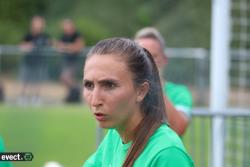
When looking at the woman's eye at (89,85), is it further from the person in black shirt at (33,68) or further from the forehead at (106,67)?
the person in black shirt at (33,68)

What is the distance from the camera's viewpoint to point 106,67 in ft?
11.9

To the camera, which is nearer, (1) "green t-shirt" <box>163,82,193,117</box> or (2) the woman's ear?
(2) the woman's ear

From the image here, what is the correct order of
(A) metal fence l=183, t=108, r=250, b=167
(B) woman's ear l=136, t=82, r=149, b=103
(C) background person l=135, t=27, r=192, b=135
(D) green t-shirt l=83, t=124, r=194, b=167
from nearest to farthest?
(D) green t-shirt l=83, t=124, r=194, b=167
(B) woman's ear l=136, t=82, r=149, b=103
(C) background person l=135, t=27, r=192, b=135
(A) metal fence l=183, t=108, r=250, b=167

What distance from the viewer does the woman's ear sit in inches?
146

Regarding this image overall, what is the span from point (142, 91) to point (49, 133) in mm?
10378

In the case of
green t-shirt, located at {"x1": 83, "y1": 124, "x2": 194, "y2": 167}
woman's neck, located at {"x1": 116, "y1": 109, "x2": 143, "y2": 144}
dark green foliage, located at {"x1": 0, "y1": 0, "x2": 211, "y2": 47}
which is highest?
woman's neck, located at {"x1": 116, "y1": 109, "x2": 143, "y2": 144}

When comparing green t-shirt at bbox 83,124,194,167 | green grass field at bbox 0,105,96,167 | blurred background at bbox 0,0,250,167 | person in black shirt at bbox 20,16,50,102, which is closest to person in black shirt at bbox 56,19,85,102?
blurred background at bbox 0,0,250,167

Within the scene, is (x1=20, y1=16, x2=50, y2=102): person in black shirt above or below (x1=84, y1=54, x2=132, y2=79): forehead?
below

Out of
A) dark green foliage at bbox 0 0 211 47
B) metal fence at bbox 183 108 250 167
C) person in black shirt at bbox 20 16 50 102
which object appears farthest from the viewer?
dark green foliage at bbox 0 0 211 47

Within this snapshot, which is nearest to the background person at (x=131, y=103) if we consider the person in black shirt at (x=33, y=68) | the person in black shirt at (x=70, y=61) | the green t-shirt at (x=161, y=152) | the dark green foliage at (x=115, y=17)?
the green t-shirt at (x=161, y=152)

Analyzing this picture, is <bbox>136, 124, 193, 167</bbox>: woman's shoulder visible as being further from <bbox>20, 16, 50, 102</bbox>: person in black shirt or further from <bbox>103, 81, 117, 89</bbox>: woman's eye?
<bbox>20, 16, 50, 102</bbox>: person in black shirt

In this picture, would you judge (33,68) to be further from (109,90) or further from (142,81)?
(109,90)

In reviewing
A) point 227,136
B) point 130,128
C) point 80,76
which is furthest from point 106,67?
point 80,76

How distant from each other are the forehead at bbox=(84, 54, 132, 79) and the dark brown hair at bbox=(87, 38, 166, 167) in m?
0.03
